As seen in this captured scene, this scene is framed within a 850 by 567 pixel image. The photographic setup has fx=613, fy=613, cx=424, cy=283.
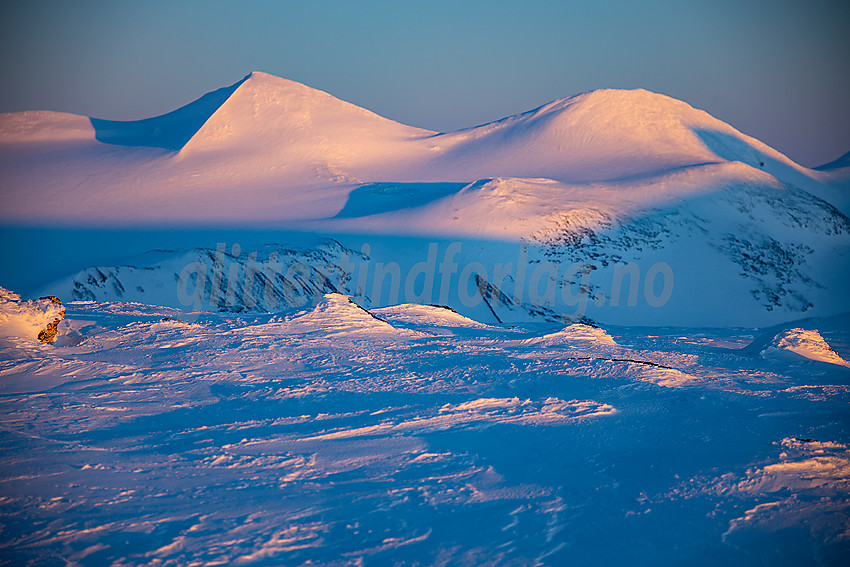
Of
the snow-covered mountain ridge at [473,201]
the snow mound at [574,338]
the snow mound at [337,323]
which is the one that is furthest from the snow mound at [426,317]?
the snow-covered mountain ridge at [473,201]

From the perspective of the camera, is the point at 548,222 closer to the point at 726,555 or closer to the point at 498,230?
the point at 498,230

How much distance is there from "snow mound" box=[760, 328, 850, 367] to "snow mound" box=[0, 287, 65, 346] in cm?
924

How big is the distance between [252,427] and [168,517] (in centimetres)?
149

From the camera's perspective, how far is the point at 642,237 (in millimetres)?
21578

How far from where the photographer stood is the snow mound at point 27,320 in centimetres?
714

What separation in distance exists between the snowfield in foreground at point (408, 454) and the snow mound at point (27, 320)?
0.05 metres

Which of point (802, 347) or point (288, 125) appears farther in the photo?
point (288, 125)

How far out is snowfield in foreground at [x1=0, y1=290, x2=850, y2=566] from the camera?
3.46m

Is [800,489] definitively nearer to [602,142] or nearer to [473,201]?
[473,201]

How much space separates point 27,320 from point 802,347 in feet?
32.7

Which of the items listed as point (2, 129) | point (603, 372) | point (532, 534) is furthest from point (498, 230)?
point (2, 129)

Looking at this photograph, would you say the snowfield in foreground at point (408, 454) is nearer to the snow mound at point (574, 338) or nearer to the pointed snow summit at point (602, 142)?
the snow mound at point (574, 338)

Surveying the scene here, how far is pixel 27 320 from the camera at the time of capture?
7352mm

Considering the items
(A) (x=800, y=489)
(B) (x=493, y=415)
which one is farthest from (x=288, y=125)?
(A) (x=800, y=489)
